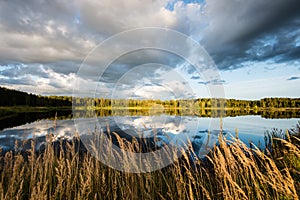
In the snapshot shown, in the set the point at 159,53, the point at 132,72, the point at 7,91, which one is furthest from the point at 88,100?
the point at 7,91

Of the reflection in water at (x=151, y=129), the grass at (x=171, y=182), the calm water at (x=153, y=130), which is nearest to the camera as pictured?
the grass at (x=171, y=182)

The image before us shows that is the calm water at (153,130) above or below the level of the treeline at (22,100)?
below

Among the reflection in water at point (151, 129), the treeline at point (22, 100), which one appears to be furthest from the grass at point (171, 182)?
the treeline at point (22, 100)

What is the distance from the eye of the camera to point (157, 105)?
717 centimetres

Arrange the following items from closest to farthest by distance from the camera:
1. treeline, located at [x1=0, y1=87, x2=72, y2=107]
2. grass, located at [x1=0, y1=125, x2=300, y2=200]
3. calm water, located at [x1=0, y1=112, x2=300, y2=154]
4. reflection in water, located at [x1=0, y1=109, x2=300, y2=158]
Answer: grass, located at [x1=0, y1=125, x2=300, y2=200]
reflection in water, located at [x1=0, y1=109, x2=300, y2=158]
calm water, located at [x1=0, y1=112, x2=300, y2=154]
treeline, located at [x1=0, y1=87, x2=72, y2=107]

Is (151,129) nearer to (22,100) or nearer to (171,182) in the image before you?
(171,182)

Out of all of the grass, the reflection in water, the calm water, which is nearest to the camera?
the grass

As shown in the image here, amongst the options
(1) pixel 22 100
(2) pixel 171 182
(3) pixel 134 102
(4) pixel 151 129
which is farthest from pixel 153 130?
(1) pixel 22 100

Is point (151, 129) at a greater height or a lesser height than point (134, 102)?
lesser

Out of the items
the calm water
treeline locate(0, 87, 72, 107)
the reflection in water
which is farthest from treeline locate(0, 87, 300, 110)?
the calm water

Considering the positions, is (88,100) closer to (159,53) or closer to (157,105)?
(157,105)

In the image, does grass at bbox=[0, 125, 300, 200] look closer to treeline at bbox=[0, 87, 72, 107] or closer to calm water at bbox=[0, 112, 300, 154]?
calm water at bbox=[0, 112, 300, 154]

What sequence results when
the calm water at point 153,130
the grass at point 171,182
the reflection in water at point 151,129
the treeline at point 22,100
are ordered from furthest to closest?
the treeline at point 22,100
the calm water at point 153,130
the reflection in water at point 151,129
the grass at point 171,182

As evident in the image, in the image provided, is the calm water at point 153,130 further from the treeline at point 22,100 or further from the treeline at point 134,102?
the treeline at point 22,100
